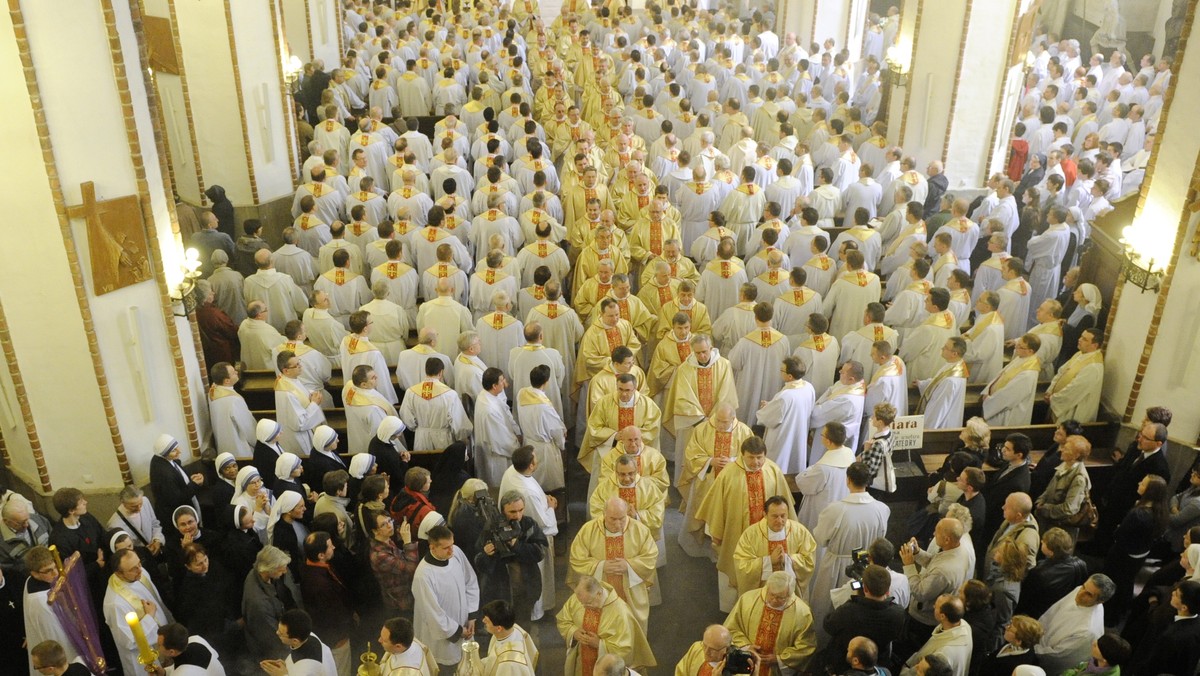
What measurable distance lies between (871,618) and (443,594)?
9.74 ft

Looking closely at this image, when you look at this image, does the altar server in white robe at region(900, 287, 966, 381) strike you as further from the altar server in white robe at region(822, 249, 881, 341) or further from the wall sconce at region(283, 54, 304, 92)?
the wall sconce at region(283, 54, 304, 92)

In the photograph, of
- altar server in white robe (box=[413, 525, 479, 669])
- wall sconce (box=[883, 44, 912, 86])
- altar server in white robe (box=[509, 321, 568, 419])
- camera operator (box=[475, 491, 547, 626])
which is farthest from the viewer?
wall sconce (box=[883, 44, 912, 86])

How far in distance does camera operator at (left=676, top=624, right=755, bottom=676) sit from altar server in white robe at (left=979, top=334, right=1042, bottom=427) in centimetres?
462

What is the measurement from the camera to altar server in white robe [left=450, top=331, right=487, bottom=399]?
9422mm

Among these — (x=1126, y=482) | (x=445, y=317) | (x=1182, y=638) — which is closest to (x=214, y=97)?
(x=445, y=317)

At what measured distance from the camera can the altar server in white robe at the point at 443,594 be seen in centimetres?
691

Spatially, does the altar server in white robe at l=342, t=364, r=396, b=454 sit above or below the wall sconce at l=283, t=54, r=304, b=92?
below

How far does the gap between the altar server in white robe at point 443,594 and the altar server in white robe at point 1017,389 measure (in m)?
5.41

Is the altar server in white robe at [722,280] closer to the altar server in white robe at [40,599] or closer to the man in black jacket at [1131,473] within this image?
the man in black jacket at [1131,473]

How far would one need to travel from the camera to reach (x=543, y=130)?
57.8 ft

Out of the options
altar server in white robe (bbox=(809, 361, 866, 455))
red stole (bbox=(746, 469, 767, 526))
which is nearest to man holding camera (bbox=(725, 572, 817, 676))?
red stole (bbox=(746, 469, 767, 526))

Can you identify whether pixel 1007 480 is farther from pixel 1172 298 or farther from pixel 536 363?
pixel 536 363

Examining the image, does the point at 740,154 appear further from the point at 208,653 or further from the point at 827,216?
the point at 208,653

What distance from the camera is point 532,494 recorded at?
786 centimetres
